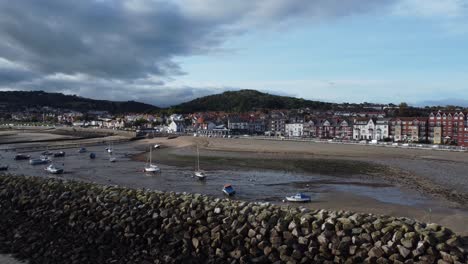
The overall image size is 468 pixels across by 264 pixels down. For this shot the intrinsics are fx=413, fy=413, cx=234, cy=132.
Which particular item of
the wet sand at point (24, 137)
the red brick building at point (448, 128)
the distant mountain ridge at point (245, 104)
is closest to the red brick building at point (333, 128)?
the red brick building at point (448, 128)

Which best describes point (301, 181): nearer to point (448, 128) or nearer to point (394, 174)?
point (394, 174)

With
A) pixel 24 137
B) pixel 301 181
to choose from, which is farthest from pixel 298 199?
pixel 24 137

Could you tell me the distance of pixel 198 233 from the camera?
10570mm

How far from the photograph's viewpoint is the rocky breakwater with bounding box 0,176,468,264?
8.73 meters

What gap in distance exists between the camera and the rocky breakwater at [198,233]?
28.7 ft

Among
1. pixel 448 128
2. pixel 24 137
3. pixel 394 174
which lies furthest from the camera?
pixel 24 137

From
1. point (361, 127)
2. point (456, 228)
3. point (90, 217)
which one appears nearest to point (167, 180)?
point (90, 217)

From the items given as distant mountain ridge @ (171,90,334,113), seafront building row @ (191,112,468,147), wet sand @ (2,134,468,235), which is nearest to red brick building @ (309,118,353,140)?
seafront building row @ (191,112,468,147)

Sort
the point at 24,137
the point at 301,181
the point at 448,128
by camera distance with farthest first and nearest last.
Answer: the point at 24,137, the point at 448,128, the point at 301,181

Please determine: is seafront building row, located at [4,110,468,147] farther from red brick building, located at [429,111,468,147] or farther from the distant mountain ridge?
the distant mountain ridge

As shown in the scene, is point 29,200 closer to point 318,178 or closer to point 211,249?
point 211,249

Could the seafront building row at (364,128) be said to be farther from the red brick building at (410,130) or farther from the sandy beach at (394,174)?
the sandy beach at (394,174)

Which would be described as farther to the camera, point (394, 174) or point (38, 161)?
point (38, 161)

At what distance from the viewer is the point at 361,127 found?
90.2m
